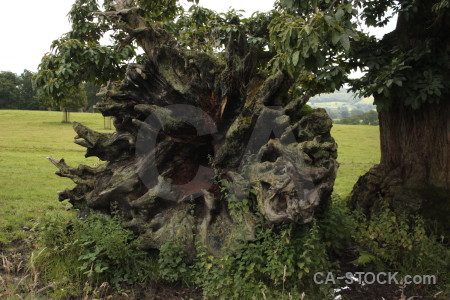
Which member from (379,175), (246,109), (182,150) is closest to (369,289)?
(379,175)

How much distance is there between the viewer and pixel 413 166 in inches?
315

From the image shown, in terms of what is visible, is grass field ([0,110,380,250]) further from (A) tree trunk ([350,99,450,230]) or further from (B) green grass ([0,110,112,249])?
(A) tree trunk ([350,99,450,230])

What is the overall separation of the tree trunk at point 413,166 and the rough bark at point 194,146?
2.48 meters

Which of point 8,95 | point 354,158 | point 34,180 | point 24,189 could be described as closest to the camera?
point 24,189

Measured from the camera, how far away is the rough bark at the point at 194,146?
606 centimetres

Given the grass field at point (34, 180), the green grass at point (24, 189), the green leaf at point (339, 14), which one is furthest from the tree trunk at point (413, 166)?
the green grass at point (24, 189)

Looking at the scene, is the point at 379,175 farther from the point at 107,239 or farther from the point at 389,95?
the point at 107,239

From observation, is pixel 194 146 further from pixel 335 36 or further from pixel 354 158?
pixel 354 158

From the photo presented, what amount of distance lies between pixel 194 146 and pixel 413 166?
4826mm

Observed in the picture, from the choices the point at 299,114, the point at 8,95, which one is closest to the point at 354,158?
the point at 299,114

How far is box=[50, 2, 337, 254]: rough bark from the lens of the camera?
6059 mm

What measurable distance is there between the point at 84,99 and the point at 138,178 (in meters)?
51.4

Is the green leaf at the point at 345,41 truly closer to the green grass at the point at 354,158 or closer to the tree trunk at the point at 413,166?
the tree trunk at the point at 413,166

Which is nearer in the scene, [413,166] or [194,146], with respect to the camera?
[194,146]
